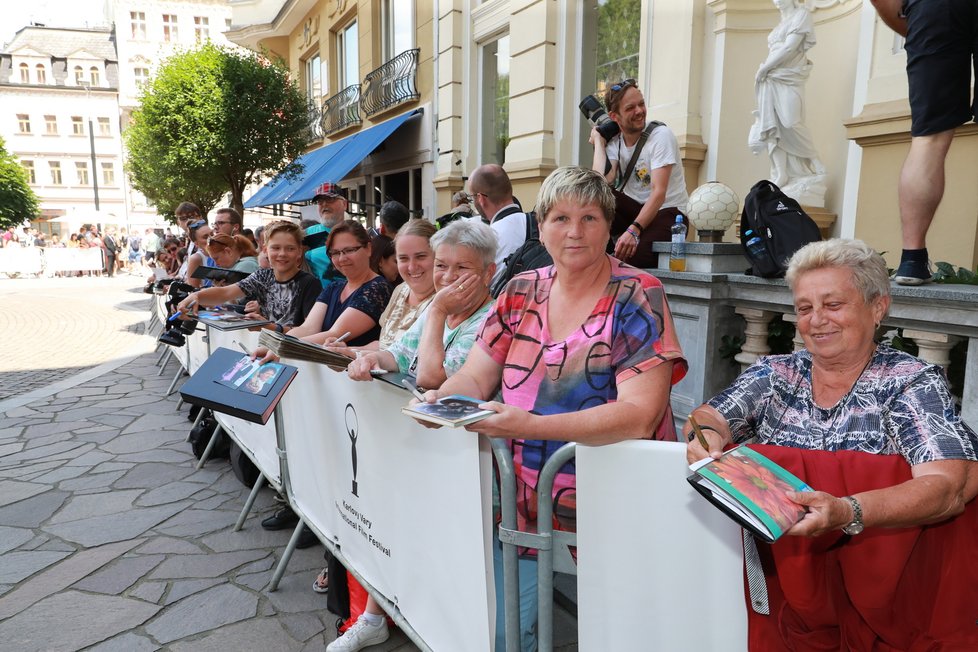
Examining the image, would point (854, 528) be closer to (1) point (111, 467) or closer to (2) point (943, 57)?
(2) point (943, 57)

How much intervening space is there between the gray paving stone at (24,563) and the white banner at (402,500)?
1.68 metres

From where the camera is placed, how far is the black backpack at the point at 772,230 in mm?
3301

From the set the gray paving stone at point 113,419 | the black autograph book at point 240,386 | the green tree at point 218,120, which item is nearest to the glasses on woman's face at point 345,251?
the black autograph book at point 240,386

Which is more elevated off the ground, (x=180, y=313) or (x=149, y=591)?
(x=180, y=313)

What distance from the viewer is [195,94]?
43.5 feet

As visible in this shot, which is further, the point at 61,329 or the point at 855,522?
the point at 61,329

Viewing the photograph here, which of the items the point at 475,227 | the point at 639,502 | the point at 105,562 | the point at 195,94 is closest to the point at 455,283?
the point at 475,227

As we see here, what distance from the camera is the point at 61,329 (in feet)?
40.8

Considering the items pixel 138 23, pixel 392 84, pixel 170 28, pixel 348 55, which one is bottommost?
pixel 392 84

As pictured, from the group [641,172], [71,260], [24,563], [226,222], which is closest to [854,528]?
[641,172]

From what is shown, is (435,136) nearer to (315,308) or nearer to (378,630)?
(315,308)

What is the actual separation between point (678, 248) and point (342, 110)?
14274 mm

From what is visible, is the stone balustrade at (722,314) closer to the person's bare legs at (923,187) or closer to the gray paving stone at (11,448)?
the person's bare legs at (923,187)

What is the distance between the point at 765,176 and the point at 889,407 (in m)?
5.67
